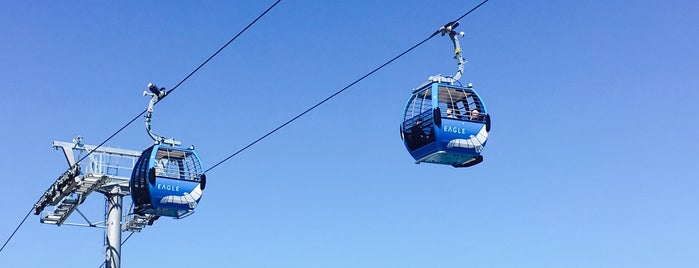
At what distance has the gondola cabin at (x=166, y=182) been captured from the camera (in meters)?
29.1

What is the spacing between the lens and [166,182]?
1153 inches

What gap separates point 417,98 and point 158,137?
9.16 metres

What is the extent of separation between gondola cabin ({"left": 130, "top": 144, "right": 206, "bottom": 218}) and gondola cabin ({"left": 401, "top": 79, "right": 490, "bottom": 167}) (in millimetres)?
8486

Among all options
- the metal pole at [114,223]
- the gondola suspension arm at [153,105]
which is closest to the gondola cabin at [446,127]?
the gondola suspension arm at [153,105]

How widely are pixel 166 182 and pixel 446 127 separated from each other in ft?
32.1

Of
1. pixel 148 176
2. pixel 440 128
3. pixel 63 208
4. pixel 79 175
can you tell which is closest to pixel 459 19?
pixel 440 128

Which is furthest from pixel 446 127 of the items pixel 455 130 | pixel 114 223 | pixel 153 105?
pixel 114 223

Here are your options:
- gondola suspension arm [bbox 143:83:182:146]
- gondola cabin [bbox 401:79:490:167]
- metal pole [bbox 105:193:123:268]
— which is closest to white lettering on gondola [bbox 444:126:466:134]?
gondola cabin [bbox 401:79:490:167]

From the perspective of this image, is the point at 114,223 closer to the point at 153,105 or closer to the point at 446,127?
the point at 153,105

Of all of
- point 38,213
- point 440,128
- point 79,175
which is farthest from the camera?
point 38,213

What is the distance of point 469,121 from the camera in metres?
23.1

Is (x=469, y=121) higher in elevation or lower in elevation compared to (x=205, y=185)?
lower

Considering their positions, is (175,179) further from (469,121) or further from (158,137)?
(469,121)

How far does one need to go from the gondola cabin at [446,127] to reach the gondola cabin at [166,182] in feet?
27.8
